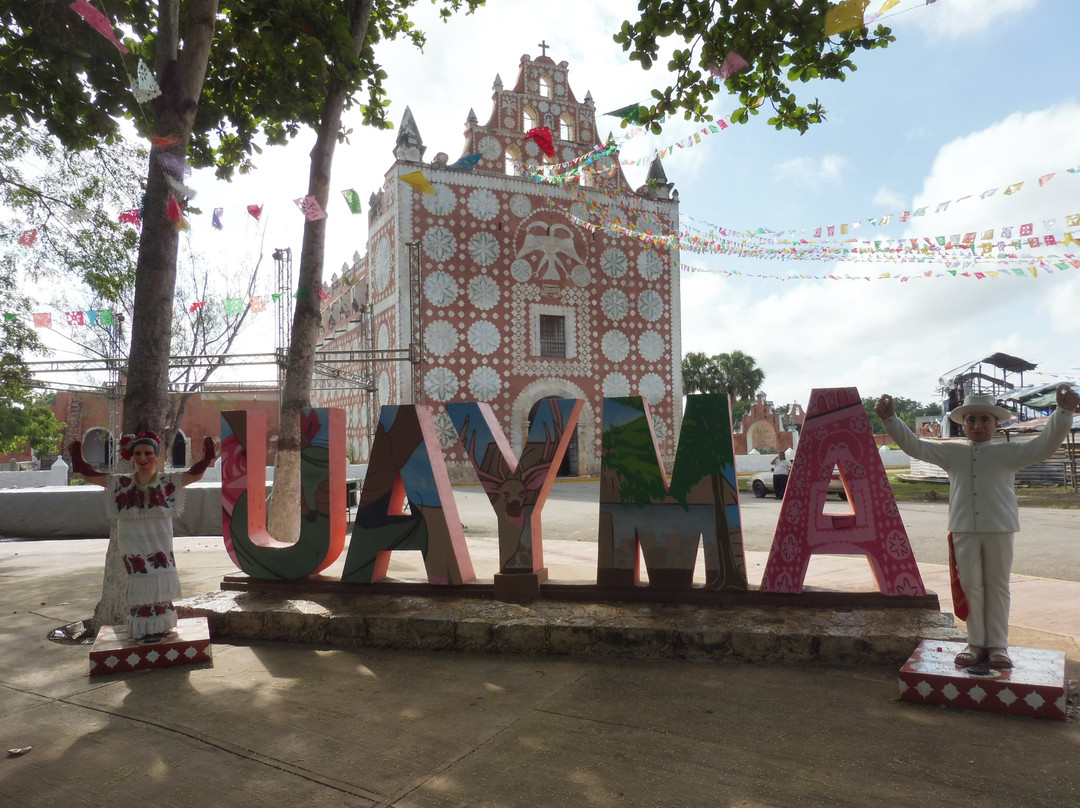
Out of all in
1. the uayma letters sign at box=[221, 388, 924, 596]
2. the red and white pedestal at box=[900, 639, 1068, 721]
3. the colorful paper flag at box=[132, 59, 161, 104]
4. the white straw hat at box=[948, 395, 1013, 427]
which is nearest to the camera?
the red and white pedestal at box=[900, 639, 1068, 721]

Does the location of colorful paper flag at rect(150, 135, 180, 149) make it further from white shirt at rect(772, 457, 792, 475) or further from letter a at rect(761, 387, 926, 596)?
white shirt at rect(772, 457, 792, 475)

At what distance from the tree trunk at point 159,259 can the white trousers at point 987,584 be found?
197 inches

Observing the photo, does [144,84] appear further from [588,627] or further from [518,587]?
[588,627]

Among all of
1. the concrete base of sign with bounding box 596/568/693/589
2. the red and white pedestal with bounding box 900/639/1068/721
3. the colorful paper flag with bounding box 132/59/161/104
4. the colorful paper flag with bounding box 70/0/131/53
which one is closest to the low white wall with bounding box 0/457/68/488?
the colorful paper flag with bounding box 132/59/161/104

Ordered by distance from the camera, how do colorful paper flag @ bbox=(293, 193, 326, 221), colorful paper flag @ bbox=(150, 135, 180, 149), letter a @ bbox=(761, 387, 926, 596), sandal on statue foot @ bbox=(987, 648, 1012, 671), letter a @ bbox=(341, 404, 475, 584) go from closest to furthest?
1. sandal on statue foot @ bbox=(987, 648, 1012, 671)
2. letter a @ bbox=(761, 387, 926, 596)
3. colorful paper flag @ bbox=(150, 135, 180, 149)
4. letter a @ bbox=(341, 404, 475, 584)
5. colorful paper flag @ bbox=(293, 193, 326, 221)

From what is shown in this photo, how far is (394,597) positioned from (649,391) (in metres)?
18.8

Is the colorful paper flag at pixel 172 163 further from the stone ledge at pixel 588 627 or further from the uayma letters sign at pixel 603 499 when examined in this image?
the stone ledge at pixel 588 627

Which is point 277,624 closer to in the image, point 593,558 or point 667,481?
point 667,481

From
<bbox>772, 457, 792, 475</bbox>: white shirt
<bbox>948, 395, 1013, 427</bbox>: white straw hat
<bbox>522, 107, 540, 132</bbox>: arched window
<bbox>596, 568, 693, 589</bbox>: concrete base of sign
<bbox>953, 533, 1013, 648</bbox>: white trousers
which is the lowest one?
<bbox>596, 568, 693, 589</bbox>: concrete base of sign

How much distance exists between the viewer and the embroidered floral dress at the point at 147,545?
4.18m

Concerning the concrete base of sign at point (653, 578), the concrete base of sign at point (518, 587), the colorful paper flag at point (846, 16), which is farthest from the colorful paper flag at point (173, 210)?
the colorful paper flag at point (846, 16)

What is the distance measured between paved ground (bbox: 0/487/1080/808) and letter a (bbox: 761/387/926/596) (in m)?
0.76

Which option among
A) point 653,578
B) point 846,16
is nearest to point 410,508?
point 653,578

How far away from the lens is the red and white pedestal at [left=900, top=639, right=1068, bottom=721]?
2.99m
